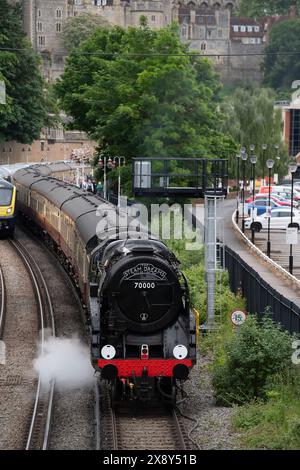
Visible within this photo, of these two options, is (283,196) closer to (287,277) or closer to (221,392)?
(287,277)

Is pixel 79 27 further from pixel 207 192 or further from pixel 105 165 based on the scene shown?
pixel 207 192

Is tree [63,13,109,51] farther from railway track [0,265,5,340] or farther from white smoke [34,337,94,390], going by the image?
white smoke [34,337,94,390]

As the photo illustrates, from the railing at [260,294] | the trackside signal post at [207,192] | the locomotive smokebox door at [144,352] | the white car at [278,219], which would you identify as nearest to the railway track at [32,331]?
the locomotive smokebox door at [144,352]

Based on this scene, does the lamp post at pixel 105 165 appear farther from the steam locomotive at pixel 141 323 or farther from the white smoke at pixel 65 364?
the steam locomotive at pixel 141 323

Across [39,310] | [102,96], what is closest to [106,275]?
[39,310]

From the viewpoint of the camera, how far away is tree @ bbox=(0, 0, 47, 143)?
9500 centimetres

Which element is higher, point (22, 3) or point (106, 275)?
point (22, 3)

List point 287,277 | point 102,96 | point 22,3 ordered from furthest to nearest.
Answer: point 22,3
point 102,96
point 287,277

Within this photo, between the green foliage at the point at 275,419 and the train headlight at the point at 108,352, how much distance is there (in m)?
2.59

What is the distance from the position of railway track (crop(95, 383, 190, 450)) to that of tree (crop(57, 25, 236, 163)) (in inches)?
1133

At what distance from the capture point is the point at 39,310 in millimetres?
32312

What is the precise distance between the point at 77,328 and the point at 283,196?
4495cm

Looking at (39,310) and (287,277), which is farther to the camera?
(287,277)

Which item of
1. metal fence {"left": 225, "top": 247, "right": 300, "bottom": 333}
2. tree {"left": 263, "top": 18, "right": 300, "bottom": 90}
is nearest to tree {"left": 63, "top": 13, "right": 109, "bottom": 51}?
tree {"left": 263, "top": 18, "right": 300, "bottom": 90}
